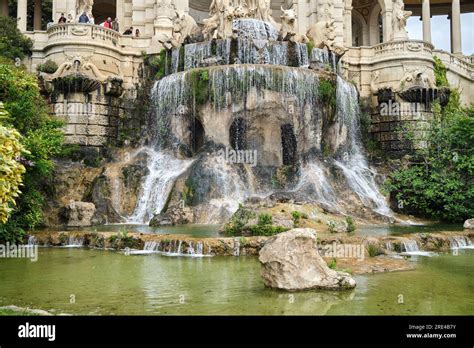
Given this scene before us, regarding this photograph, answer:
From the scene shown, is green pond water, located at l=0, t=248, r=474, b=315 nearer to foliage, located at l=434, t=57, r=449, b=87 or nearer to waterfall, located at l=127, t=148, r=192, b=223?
waterfall, located at l=127, t=148, r=192, b=223

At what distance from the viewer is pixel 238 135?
23891 millimetres

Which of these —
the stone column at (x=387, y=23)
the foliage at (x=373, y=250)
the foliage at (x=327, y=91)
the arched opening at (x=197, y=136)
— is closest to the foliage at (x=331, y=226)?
the foliage at (x=373, y=250)

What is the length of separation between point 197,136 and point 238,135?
7.55 ft

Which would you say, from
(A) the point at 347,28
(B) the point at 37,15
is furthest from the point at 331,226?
(B) the point at 37,15

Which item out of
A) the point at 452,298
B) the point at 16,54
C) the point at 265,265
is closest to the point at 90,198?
the point at 16,54

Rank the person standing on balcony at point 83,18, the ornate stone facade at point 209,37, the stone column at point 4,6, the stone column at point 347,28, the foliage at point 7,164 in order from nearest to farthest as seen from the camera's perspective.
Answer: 1. the foliage at point 7,164
2. the ornate stone facade at point 209,37
3. the person standing on balcony at point 83,18
4. the stone column at point 347,28
5. the stone column at point 4,6

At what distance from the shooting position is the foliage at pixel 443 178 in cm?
2144

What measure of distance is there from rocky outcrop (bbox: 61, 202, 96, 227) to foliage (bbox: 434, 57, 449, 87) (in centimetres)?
2281

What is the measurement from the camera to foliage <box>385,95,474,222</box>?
21438mm

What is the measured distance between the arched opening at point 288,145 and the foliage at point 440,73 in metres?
13.0

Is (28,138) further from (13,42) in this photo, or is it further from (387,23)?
(387,23)

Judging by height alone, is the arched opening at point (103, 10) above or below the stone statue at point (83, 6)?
above

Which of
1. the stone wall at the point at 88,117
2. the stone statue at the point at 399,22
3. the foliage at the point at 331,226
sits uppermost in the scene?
the stone statue at the point at 399,22

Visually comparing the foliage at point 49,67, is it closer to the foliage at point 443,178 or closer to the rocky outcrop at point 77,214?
the rocky outcrop at point 77,214
